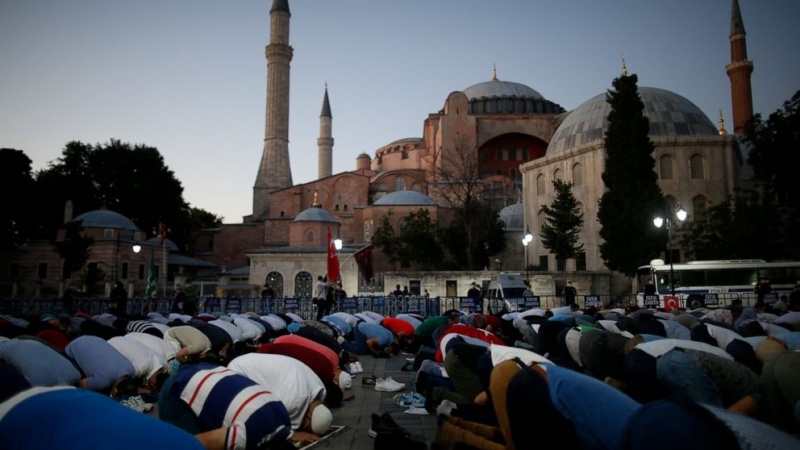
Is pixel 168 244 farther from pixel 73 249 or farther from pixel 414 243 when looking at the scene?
pixel 414 243

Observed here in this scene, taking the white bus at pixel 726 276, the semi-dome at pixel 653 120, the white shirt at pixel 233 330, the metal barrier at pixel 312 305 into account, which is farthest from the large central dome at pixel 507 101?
the white shirt at pixel 233 330

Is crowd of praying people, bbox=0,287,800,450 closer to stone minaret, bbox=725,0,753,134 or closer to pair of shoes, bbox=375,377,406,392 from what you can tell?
pair of shoes, bbox=375,377,406,392

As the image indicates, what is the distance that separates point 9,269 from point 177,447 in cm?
3788

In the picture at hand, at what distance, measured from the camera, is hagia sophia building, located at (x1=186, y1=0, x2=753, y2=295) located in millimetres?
28562

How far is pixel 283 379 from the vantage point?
16.1 ft

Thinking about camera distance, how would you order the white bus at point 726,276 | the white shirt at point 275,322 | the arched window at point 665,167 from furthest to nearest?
the arched window at point 665,167
the white bus at point 726,276
the white shirt at point 275,322

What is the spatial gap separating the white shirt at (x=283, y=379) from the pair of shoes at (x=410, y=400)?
1.59 meters

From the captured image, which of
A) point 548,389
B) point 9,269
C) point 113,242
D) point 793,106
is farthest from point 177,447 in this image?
point 9,269

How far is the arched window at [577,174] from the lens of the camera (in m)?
30.0

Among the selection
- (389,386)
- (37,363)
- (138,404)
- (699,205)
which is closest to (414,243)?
(699,205)

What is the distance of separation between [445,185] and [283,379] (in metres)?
36.4

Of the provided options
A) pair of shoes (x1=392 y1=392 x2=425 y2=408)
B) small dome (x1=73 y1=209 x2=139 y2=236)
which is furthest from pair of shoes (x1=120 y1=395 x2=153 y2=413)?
small dome (x1=73 y1=209 x2=139 y2=236)

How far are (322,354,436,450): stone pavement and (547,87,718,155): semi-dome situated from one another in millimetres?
25516

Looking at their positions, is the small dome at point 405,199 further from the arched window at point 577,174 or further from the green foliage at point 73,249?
the green foliage at point 73,249
